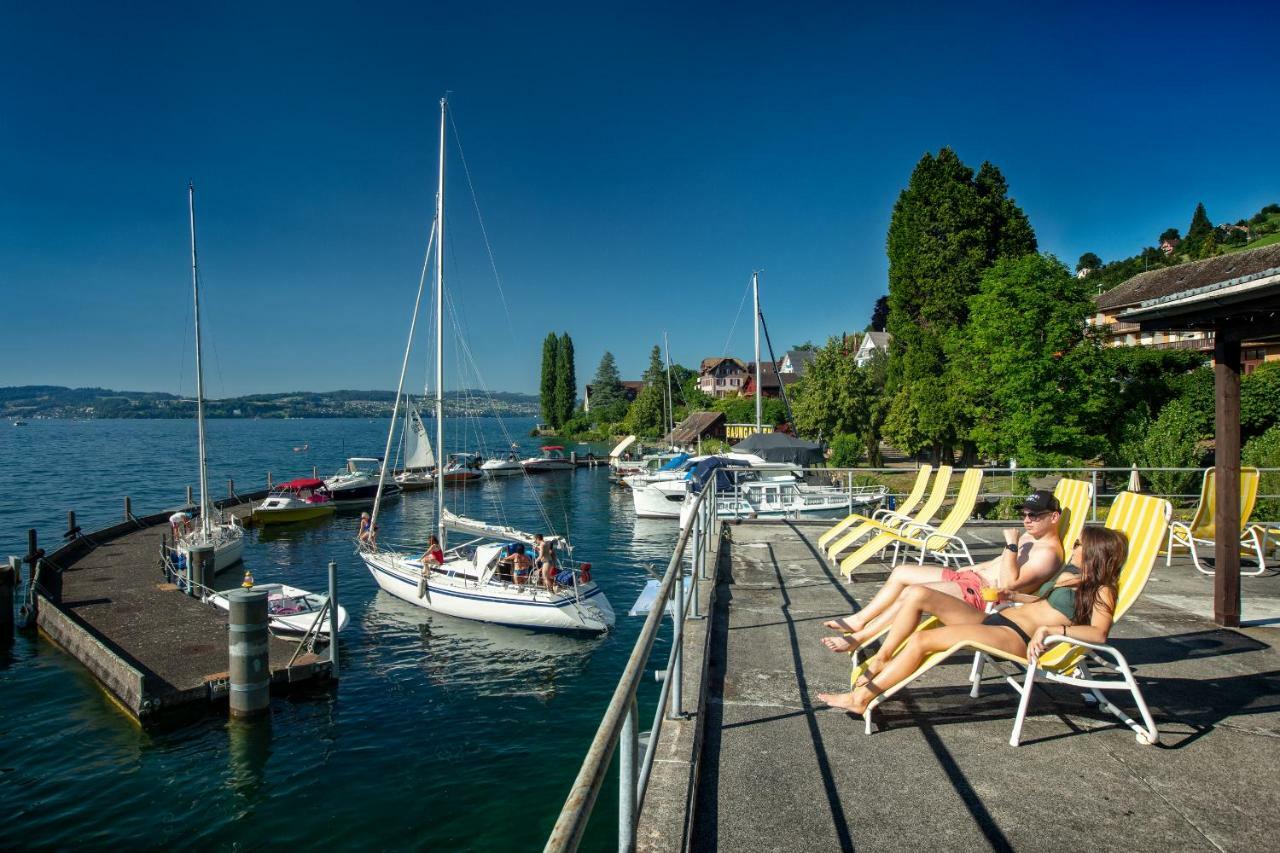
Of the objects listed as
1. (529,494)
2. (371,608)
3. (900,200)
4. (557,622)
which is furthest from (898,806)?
(529,494)

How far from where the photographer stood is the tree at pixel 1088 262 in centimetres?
12391

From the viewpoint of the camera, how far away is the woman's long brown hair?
427 centimetres

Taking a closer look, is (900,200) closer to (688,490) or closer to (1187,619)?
(688,490)

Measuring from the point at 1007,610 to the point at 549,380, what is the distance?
11866 centimetres

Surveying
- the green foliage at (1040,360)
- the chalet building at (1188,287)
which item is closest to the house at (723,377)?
the chalet building at (1188,287)

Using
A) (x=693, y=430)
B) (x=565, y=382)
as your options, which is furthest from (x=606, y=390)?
(x=693, y=430)

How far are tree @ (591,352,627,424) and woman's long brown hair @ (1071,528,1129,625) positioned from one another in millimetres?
112789

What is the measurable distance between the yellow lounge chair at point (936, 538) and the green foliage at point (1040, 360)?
75.0ft

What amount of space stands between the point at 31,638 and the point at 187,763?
1001cm

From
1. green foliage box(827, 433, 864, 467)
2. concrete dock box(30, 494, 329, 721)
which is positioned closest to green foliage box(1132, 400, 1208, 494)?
green foliage box(827, 433, 864, 467)

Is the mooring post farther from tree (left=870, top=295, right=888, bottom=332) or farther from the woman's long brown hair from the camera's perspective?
tree (left=870, top=295, right=888, bottom=332)

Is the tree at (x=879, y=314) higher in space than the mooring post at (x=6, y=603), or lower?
higher

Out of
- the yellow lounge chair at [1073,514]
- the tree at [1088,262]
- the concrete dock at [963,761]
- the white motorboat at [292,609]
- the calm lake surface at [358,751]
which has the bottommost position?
the calm lake surface at [358,751]

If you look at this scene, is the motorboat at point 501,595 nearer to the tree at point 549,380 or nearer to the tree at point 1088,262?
the tree at point 549,380
